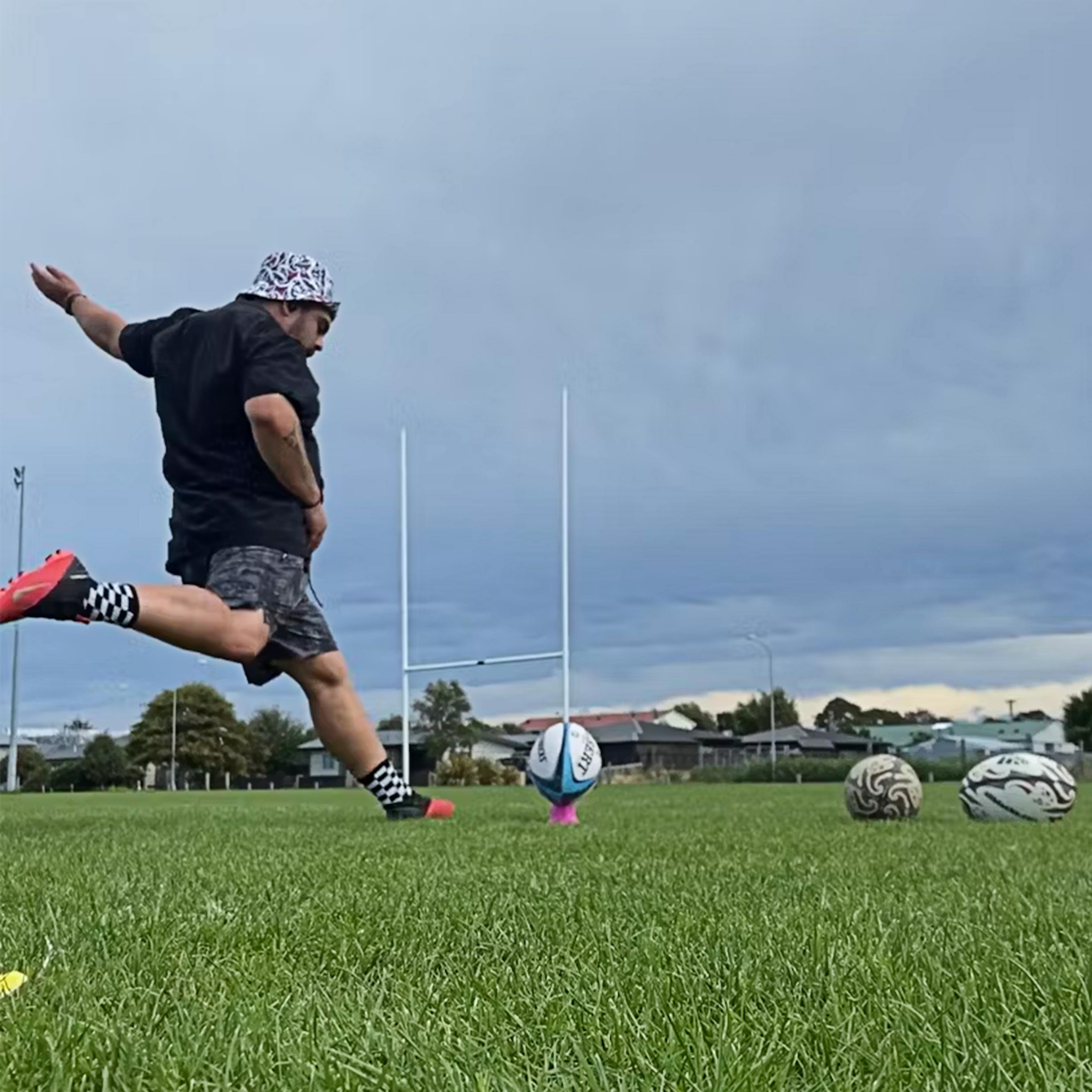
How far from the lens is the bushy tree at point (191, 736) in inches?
2494

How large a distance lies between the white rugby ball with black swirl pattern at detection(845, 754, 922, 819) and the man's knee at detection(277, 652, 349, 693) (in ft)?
8.78

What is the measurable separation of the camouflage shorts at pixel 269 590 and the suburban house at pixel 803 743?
259ft

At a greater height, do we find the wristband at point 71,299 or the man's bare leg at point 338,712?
the wristband at point 71,299

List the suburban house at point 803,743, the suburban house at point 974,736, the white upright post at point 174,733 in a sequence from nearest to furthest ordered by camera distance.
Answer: the white upright post at point 174,733, the suburban house at point 974,736, the suburban house at point 803,743

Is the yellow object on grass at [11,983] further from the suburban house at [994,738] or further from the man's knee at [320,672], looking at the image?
the suburban house at [994,738]

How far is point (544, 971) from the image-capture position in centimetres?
162

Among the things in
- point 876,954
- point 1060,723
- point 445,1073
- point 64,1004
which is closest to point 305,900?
point 64,1004

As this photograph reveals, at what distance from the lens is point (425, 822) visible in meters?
5.23

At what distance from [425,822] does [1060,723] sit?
83535 millimetres

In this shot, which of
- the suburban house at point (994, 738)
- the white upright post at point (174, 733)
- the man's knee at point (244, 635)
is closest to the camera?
the man's knee at point (244, 635)

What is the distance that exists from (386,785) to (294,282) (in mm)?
2215

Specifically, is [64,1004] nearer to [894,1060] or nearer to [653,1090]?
[653,1090]

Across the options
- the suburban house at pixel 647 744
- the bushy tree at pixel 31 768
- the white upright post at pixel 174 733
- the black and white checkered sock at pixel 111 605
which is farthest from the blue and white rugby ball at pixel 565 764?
the suburban house at pixel 647 744

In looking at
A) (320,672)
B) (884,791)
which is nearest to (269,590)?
(320,672)
